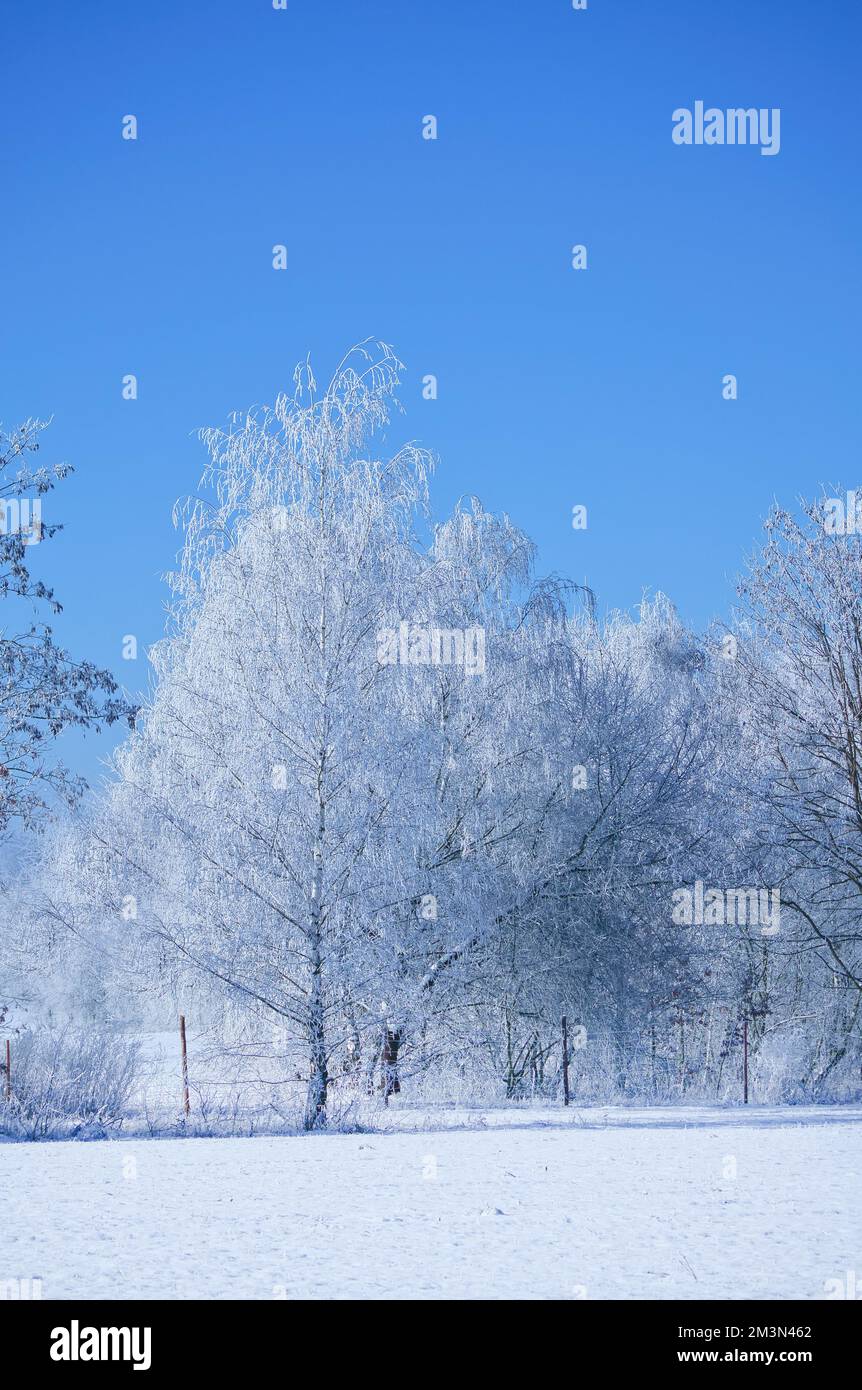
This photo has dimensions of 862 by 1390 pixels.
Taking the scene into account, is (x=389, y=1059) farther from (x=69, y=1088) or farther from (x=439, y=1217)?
(x=439, y=1217)

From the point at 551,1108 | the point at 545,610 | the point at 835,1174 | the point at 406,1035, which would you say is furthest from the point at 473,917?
the point at 835,1174

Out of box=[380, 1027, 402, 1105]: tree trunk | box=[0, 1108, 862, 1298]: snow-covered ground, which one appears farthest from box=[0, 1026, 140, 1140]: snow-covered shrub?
box=[380, 1027, 402, 1105]: tree trunk

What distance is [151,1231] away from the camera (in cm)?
658

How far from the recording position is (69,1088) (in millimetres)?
13516

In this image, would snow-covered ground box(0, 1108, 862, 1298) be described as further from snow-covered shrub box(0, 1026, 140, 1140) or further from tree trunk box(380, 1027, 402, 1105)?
tree trunk box(380, 1027, 402, 1105)

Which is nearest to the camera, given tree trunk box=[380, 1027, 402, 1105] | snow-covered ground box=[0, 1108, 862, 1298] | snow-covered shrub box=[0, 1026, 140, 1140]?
snow-covered ground box=[0, 1108, 862, 1298]

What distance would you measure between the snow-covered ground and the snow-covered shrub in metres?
1.48

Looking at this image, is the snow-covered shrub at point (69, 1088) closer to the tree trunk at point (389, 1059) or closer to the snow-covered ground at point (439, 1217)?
the snow-covered ground at point (439, 1217)

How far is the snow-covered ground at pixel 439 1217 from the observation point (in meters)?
5.45

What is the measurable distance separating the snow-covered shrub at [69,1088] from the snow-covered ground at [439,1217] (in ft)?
4.85

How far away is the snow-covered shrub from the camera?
1239cm

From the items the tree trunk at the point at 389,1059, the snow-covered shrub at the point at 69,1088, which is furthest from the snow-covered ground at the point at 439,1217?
the tree trunk at the point at 389,1059
